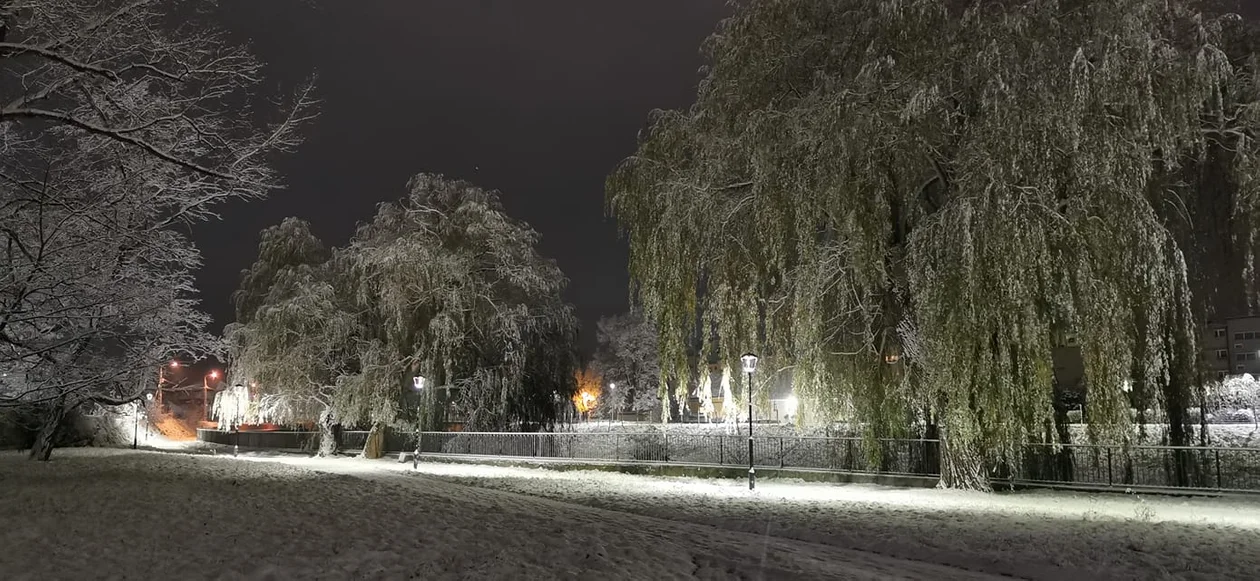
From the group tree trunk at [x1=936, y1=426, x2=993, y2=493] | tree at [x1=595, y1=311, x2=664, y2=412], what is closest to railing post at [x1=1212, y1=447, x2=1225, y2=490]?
tree trunk at [x1=936, y1=426, x2=993, y2=493]

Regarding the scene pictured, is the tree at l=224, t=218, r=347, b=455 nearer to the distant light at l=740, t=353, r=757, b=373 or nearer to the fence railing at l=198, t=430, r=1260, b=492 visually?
the fence railing at l=198, t=430, r=1260, b=492

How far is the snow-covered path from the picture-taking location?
7410 millimetres

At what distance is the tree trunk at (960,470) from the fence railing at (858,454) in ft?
1.94

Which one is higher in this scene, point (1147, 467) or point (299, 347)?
point (299, 347)

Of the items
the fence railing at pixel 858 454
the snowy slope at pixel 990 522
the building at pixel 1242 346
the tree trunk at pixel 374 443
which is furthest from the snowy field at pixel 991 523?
the building at pixel 1242 346

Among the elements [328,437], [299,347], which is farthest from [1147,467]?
[328,437]

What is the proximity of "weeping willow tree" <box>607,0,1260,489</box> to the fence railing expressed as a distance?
30.0 inches

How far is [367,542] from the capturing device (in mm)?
8656

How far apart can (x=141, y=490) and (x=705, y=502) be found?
9.57 meters

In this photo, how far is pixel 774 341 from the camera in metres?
16.8

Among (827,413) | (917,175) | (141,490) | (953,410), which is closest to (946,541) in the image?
(953,410)

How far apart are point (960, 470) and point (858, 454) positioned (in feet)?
12.1

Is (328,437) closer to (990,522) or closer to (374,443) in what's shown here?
(374,443)

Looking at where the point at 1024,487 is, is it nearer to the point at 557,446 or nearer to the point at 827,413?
the point at 827,413
